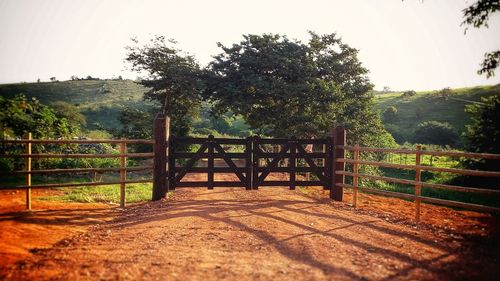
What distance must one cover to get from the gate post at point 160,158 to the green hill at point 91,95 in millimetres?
41495

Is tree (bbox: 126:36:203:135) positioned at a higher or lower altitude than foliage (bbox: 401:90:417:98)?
lower

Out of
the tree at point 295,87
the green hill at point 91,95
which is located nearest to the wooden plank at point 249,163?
the tree at point 295,87

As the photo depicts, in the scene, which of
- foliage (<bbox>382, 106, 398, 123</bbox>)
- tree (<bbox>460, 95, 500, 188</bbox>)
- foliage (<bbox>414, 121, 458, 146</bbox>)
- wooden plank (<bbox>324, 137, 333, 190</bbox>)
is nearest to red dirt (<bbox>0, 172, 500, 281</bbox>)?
wooden plank (<bbox>324, 137, 333, 190</bbox>)

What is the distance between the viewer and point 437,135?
1913 inches

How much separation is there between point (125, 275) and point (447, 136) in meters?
55.2

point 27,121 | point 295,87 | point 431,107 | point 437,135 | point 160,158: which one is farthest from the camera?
point 431,107

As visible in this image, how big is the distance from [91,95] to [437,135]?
65976 mm

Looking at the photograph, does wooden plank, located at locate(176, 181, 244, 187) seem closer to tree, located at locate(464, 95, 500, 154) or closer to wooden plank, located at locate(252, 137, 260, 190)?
wooden plank, located at locate(252, 137, 260, 190)

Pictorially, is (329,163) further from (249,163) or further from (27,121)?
(27,121)

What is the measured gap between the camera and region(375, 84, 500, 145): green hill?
56.1 meters

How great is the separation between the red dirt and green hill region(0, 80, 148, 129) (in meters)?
43.6

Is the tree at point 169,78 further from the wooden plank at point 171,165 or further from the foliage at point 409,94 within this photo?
the foliage at point 409,94

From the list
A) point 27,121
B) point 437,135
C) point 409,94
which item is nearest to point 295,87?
point 27,121

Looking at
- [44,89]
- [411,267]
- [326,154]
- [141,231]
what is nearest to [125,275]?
[141,231]
